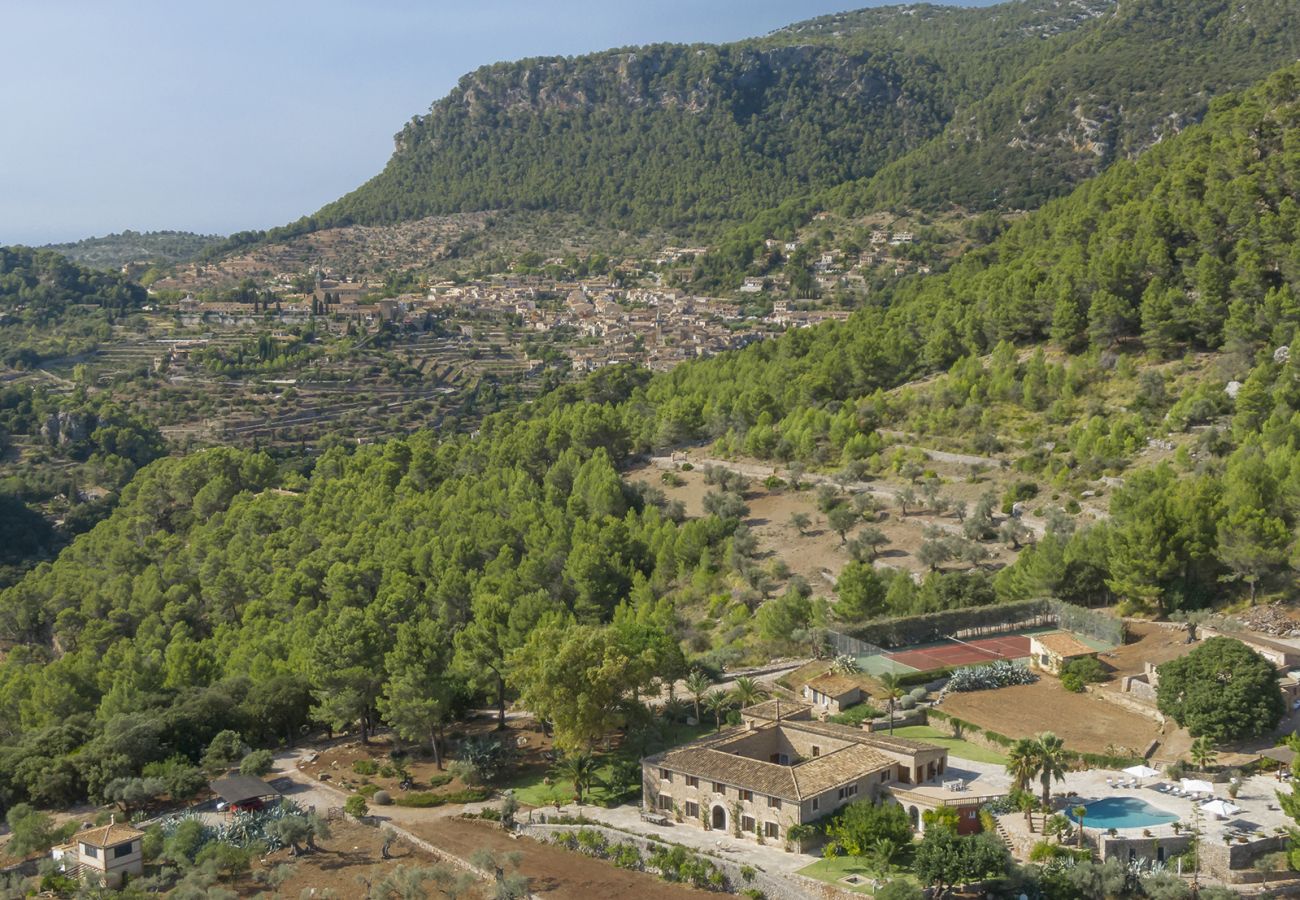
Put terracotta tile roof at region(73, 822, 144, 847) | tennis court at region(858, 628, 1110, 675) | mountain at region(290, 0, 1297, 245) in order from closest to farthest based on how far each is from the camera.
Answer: terracotta tile roof at region(73, 822, 144, 847), tennis court at region(858, 628, 1110, 675), mountain at region(290, 0, 1297, 245)

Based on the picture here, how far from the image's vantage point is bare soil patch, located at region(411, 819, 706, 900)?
20.8 metres

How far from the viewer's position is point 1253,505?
31578mm

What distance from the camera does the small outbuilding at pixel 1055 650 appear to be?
2827 cm

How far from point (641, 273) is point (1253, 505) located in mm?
94061

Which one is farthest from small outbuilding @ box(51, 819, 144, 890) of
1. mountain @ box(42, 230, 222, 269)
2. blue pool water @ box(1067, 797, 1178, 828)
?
mountain @ box(42, 230, 222, 269)

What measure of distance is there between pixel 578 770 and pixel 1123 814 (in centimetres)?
974

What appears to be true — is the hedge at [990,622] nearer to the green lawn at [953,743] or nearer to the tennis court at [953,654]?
the tennis court at [953,654]

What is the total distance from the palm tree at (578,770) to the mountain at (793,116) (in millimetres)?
84014

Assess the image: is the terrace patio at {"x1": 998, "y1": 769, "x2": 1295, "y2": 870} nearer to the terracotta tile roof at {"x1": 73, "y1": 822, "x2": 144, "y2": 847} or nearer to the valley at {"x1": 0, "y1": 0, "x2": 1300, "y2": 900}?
the valley at {"x1": 0, "y1": 0, "x2": 1300, "y2": 900}

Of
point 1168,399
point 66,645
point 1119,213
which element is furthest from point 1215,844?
point 66,645

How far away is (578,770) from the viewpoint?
24.7m

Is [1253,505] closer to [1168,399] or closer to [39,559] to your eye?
[1168,399]

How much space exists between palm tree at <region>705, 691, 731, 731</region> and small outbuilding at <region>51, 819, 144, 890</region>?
1111cm

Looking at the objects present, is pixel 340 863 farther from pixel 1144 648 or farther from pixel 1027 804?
pixel 1144 648
